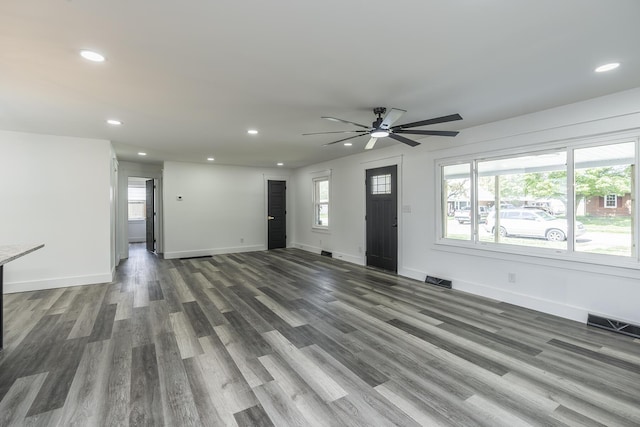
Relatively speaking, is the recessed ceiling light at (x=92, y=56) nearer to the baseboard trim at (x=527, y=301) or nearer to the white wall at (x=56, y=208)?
the white wall at (x=56, y=208)

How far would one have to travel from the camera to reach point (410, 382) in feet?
7.25

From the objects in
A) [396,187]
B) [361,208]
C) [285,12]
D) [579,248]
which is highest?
[285,12]

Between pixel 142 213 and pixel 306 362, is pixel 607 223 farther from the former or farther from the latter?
pixel 142 213

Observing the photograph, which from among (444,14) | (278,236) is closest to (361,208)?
(278,236)

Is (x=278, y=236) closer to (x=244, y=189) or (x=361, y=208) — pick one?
(x=244, y=189)

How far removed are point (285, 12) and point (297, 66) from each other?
2.20 ft

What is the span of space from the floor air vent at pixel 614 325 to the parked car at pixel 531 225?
94 cm

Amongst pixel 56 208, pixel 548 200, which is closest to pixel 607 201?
pixel 548 200

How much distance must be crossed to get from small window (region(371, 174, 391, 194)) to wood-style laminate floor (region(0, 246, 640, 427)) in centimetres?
234

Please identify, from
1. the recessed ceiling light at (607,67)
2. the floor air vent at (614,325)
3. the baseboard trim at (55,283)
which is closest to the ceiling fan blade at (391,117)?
the recessed ceiling light at (607,67)

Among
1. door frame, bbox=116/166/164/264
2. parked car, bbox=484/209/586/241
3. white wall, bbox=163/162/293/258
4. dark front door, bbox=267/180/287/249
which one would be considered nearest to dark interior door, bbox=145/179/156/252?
door frame, bbox=116/166/164/264

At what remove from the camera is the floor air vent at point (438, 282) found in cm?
475

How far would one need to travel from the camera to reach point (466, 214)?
4617 millimetres

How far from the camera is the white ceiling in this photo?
175 cm
